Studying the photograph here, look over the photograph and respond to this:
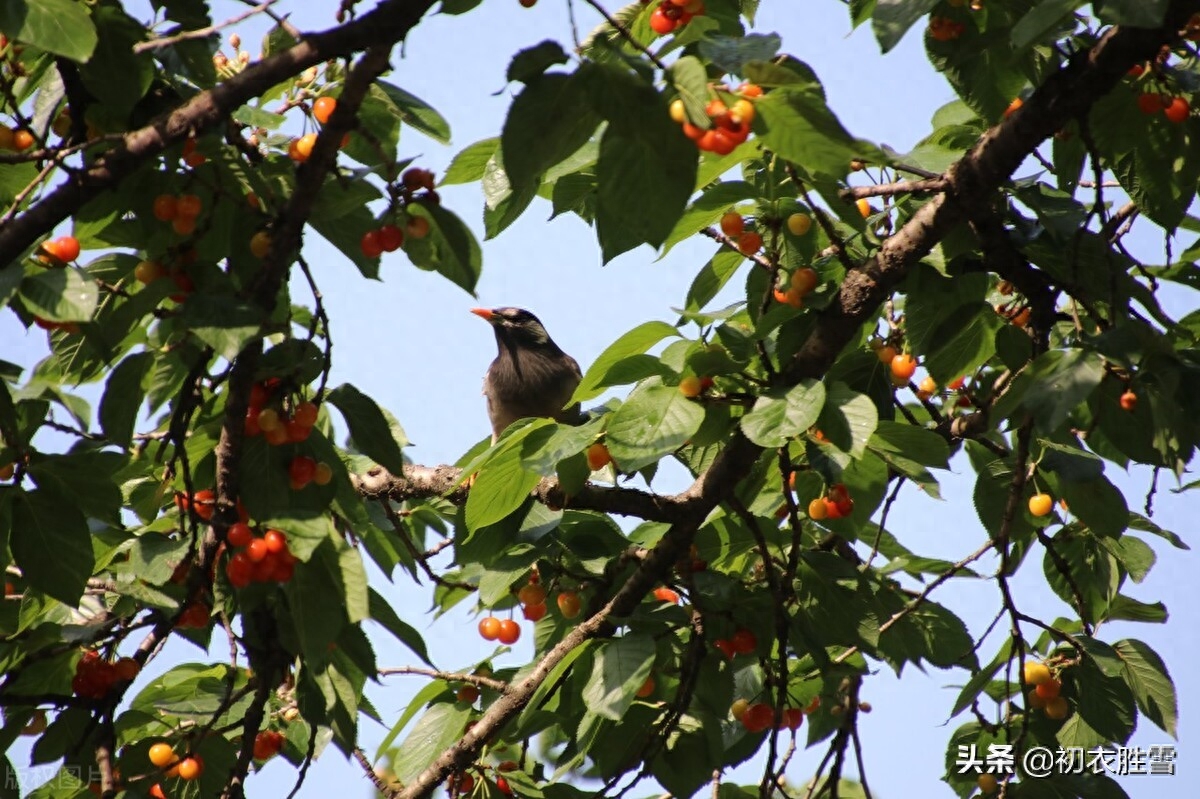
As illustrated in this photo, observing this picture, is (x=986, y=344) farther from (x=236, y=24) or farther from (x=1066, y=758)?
(x=236, y=24)

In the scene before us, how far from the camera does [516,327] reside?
6.87 m

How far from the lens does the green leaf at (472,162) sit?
259 cm

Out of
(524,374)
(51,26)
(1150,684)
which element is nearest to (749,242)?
(51,26)

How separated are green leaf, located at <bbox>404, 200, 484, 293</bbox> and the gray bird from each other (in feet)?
13.2

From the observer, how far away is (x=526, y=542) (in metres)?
3.07

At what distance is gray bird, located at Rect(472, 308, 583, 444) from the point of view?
21.2 ft

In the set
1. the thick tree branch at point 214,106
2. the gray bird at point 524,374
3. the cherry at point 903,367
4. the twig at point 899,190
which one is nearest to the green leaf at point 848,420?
the twig at point 899,190

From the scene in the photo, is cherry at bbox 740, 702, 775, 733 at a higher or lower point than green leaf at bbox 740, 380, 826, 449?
lower

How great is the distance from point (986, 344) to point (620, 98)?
168 centimetres

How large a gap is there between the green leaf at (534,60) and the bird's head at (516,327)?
510 centimetres

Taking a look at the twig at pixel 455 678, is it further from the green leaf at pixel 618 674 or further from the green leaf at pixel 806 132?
the green leaf at pixel 806 132

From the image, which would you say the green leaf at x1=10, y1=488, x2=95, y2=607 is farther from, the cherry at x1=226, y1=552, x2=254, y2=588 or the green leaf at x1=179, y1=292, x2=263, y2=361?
the green leaf at x1=179, y1=292, x2=263, y2=361

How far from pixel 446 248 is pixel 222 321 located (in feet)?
1.52

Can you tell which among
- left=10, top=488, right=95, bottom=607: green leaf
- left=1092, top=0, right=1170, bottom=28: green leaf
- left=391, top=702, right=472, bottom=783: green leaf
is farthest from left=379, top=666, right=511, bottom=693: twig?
left=1092, top=0, right=1170, bottom=28: green leaf
